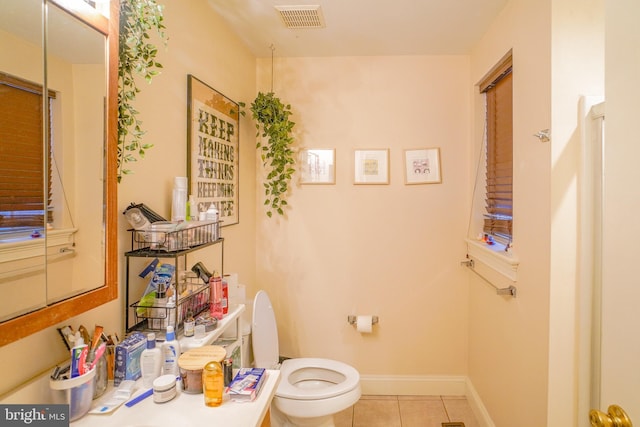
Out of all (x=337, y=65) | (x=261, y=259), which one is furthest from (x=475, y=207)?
(x=261, y=259)

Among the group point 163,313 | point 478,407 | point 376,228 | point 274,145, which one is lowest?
point 478,407

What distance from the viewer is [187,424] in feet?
3.18

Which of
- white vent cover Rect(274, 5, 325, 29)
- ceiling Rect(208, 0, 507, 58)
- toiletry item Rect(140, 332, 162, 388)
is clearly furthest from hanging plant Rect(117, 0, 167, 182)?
white vent cover Rect(274, 5, 325, 29)

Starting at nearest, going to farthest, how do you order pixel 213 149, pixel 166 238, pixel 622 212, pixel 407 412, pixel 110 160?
pixel 622 212 → pixel 110 160 → pixel 166 238 → pixel 213 149 → pixel 407 412

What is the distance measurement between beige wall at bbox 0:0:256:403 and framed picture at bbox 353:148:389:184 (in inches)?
32.6

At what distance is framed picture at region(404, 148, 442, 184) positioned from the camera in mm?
2566

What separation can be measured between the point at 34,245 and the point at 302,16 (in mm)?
1774

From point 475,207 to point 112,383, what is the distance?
7.62 feet

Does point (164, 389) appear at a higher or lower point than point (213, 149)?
lower

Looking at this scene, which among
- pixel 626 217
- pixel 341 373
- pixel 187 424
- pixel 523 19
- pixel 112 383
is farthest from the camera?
pixel 341 373

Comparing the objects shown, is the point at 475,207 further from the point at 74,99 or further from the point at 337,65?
the point at 74,99

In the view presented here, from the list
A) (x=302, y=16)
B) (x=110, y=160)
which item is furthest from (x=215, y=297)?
(x=302, y=16)

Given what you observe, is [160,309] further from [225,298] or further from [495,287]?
[495,287]

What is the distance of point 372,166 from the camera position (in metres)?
2.60
